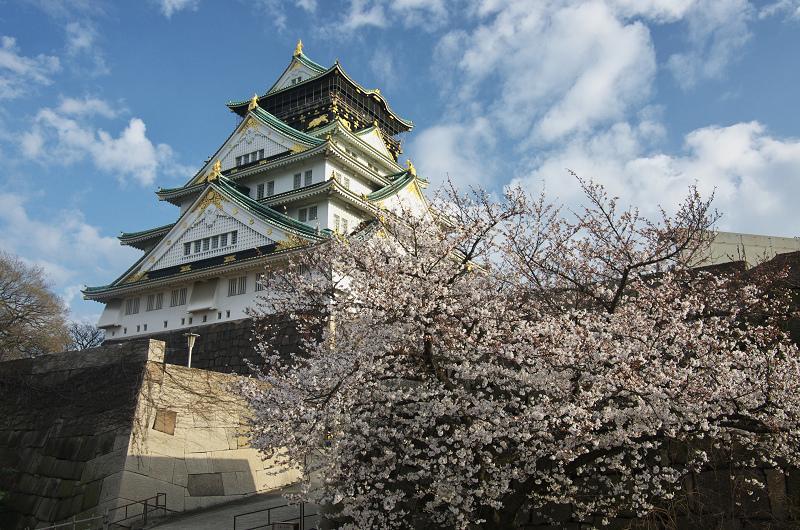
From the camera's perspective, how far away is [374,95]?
38.5 metres

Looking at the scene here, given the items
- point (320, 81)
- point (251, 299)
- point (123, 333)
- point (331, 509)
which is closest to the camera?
point (331, 509)

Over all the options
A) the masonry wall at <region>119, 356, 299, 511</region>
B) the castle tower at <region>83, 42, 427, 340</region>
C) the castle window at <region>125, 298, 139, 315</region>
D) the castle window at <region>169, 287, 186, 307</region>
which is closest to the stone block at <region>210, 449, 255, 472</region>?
the masonry wall at <region>119, 356, 299, 511</region>

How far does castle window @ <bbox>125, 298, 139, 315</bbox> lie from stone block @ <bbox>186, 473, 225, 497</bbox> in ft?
49.8

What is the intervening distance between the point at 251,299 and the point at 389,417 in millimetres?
16698

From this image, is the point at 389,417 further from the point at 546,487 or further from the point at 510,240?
the point at 510,240

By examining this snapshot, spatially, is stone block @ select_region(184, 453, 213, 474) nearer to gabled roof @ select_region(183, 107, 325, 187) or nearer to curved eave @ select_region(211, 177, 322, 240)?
curved eave @ select_region(211, 177, 322, 240)

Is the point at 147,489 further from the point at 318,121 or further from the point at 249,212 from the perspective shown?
the point at 318,121

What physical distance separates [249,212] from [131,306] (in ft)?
25.4

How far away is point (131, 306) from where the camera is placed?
2844 centimetres

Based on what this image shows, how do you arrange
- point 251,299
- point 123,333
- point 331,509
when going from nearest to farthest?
1. point 331,509
2. point 251,299
3. point 123,333

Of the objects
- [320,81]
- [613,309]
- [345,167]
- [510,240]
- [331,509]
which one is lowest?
[331,509]

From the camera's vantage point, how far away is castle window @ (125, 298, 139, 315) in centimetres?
2823

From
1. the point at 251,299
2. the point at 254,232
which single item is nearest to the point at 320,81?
the point at 254,232

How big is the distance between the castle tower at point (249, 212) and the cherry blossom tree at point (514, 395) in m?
13.4
